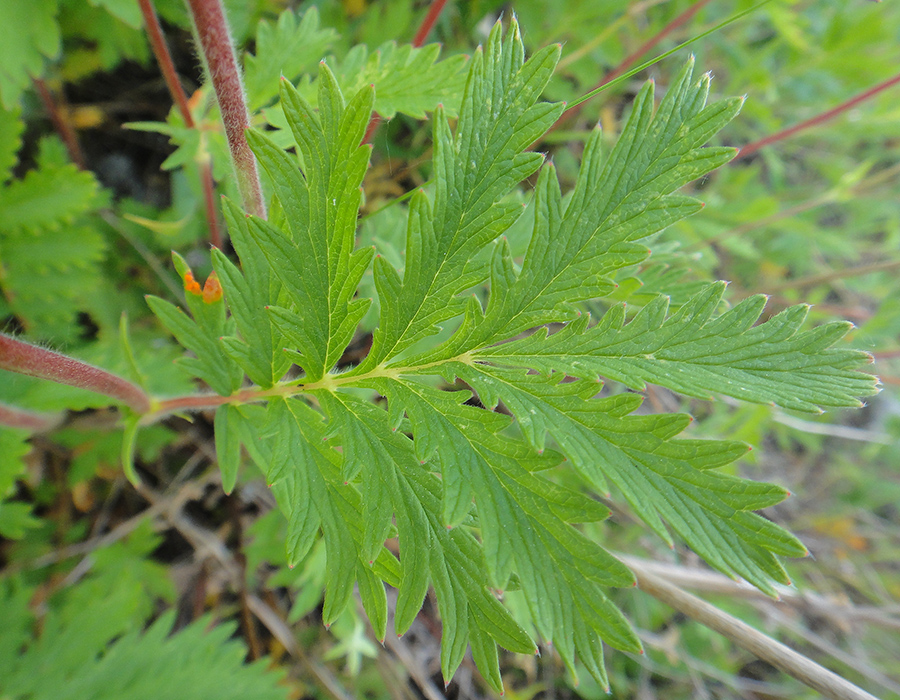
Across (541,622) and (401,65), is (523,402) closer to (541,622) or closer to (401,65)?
(541,622)

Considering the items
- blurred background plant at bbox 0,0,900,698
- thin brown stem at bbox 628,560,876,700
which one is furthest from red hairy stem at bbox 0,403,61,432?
thin brown stem at bbox 628,560,876,700

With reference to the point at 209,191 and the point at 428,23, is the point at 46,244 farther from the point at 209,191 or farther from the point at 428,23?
the point at 428,23

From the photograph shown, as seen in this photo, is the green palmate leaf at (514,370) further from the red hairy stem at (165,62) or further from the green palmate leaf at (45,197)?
the green palmate leaf at (45,197)

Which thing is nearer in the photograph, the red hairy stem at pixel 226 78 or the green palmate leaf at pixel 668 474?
the green palmate leaf at pixel 668 474

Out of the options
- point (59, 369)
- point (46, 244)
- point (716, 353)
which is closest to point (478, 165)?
point (716, 353)

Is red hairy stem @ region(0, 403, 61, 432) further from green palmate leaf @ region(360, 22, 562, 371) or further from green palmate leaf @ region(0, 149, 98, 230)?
green palmate leaf @ region(360, 22, 562, 371)

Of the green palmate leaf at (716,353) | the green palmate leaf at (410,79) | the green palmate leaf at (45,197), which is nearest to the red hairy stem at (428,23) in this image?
the green palmate leaf at (410,79)
